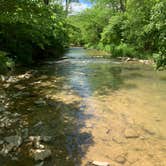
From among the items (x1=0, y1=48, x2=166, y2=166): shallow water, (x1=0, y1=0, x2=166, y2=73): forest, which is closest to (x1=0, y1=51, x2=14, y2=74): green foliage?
(x1=0, y1=0, x2=166, y2=73): forest

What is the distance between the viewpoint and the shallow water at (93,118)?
621 cm

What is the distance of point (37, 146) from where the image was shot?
643 centimetres

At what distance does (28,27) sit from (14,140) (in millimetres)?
11700

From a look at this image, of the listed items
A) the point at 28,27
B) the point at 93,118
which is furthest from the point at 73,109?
the point at 28,27

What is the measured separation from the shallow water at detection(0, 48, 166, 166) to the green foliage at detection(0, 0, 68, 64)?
2.63m

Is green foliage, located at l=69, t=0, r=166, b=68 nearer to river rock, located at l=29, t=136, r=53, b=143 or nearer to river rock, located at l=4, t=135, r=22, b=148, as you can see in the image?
river rock, located at l=29, t=136, r=53, b=143

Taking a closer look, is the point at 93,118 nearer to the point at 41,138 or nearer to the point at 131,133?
the point at 131,133

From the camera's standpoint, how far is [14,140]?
6.73m

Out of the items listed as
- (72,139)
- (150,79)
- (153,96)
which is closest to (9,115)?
(72,139)

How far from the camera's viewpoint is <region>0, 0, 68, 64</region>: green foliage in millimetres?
8359

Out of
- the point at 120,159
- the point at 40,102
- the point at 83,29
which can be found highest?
the point at 83,29

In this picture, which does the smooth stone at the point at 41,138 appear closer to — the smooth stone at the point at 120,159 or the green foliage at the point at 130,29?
the smooth stone at the point at 120,159

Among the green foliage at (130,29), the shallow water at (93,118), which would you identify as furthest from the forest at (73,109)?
the green foliage at (130,29)

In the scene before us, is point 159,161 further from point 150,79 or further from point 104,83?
point 150,79
